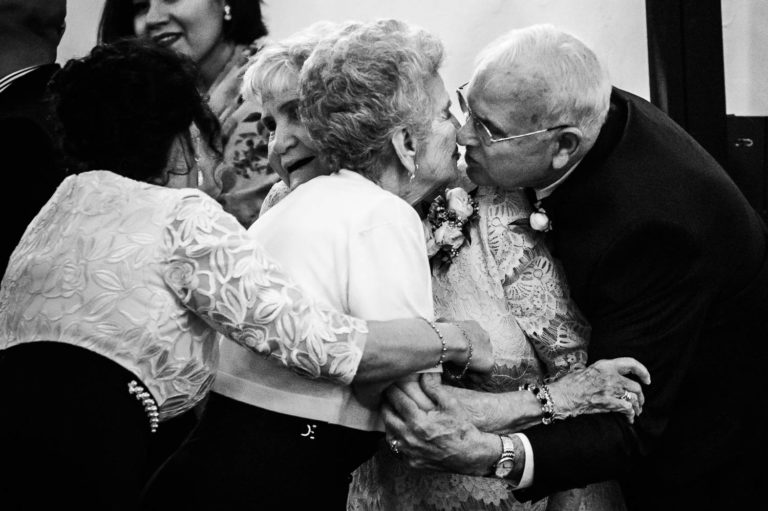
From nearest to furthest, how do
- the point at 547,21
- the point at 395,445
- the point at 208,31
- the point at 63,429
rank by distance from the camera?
the point at 63,429, the point at 395,445, the point at 208,31, the point at 547,21

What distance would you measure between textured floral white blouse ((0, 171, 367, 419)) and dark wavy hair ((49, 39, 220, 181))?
0.06 m

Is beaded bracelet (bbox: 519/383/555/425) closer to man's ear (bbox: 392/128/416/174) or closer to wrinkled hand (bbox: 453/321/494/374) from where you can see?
wrinkled hand (bbox: 453/321/494/374)

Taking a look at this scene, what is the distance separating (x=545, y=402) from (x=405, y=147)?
2.05ft

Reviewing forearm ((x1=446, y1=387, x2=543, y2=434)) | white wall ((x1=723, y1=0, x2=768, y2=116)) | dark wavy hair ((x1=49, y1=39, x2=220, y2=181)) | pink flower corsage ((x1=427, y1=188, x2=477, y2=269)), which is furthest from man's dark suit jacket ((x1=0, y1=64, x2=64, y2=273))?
white wall ((x1=723, y1=0, x2=768, y2=116))

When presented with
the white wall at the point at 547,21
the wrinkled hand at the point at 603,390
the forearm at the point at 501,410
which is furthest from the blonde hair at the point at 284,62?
the white wall at the point at 547,21

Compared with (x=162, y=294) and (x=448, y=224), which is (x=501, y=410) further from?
(x=162, y=294)

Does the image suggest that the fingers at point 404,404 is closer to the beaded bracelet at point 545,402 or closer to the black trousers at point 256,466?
the black trousers at point 256,466

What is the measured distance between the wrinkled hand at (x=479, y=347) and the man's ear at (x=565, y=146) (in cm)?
40

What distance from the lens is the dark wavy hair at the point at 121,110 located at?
6.19 feet

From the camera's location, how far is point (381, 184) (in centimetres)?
209

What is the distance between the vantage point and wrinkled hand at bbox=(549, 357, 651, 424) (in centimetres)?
214

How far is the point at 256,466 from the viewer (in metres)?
1.97

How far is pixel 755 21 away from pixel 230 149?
1936 mm

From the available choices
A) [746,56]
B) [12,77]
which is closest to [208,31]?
[12,77]
